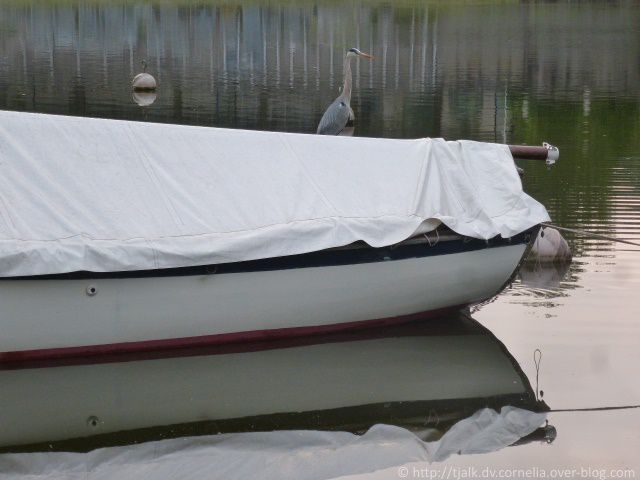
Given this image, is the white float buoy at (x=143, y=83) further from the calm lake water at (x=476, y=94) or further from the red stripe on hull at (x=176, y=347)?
the red stripe on hull at (x=176, y=347)

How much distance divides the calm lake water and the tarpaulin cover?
0.89 feet

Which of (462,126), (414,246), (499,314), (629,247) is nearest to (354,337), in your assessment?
(414,246)

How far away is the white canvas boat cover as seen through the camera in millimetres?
10258

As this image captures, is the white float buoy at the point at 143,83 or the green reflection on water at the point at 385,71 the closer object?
the green reflection on water at the point at 385,71

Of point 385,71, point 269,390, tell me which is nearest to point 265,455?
point 269,390

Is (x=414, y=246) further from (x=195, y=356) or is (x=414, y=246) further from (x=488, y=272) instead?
(x=195, y=356)

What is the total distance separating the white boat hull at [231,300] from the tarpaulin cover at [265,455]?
1693mm

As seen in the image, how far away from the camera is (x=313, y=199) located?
11.3m

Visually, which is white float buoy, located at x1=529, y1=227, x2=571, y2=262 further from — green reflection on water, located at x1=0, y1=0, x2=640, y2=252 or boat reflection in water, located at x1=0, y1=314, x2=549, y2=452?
boat reflection in water, located at x1=0, y1=314, x2=549, y2=452

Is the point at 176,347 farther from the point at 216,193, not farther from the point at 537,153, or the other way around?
the point at 537,153

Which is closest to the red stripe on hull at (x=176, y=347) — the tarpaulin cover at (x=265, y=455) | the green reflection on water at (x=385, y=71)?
the tarpaulin cover at (x=265, y=455)

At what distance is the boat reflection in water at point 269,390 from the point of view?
952cm

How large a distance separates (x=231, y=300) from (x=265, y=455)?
2.23 m

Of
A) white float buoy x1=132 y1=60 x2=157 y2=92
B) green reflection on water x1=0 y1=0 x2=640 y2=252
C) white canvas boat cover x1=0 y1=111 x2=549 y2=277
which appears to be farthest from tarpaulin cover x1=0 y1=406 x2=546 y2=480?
white float buoy x1=132 y1=60 x2=157 y2=92
